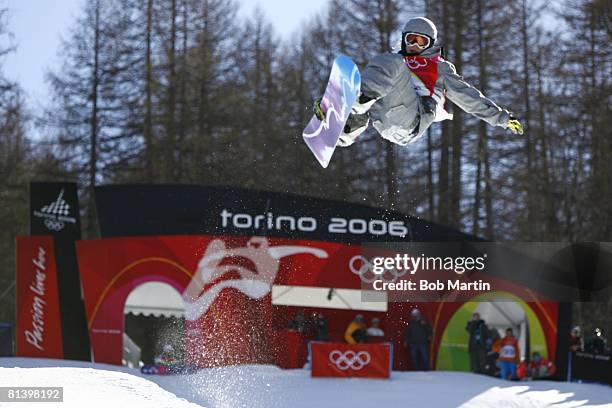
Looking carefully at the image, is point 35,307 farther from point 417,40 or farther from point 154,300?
point 417,40

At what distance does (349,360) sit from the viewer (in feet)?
50.3

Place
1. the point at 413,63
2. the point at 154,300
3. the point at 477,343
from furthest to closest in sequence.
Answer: the point at 154,300 < the point at 477,343 < the point at 413,63

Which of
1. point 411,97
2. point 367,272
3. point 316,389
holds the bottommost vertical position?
point 316,389

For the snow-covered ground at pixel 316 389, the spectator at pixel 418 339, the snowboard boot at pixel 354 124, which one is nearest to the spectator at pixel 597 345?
the snow-covered ground at pixel 316 389

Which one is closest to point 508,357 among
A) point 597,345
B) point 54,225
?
point 597,345

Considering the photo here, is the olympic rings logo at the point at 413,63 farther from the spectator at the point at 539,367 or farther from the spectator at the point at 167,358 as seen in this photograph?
the spectator at the point at 539,367

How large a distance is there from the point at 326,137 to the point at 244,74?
20.9m

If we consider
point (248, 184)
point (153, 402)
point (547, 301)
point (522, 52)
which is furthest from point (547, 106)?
point (153, 402)

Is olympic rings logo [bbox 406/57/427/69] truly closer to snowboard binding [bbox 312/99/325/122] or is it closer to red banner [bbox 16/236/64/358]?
snowboard binding [bbox 312/99/325/122]

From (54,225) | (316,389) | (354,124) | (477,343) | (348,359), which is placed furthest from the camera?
(54,225)

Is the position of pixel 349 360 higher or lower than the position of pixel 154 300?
lower

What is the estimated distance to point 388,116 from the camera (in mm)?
7977

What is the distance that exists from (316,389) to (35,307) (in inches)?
227

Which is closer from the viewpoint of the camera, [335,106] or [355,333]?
[335,106]
